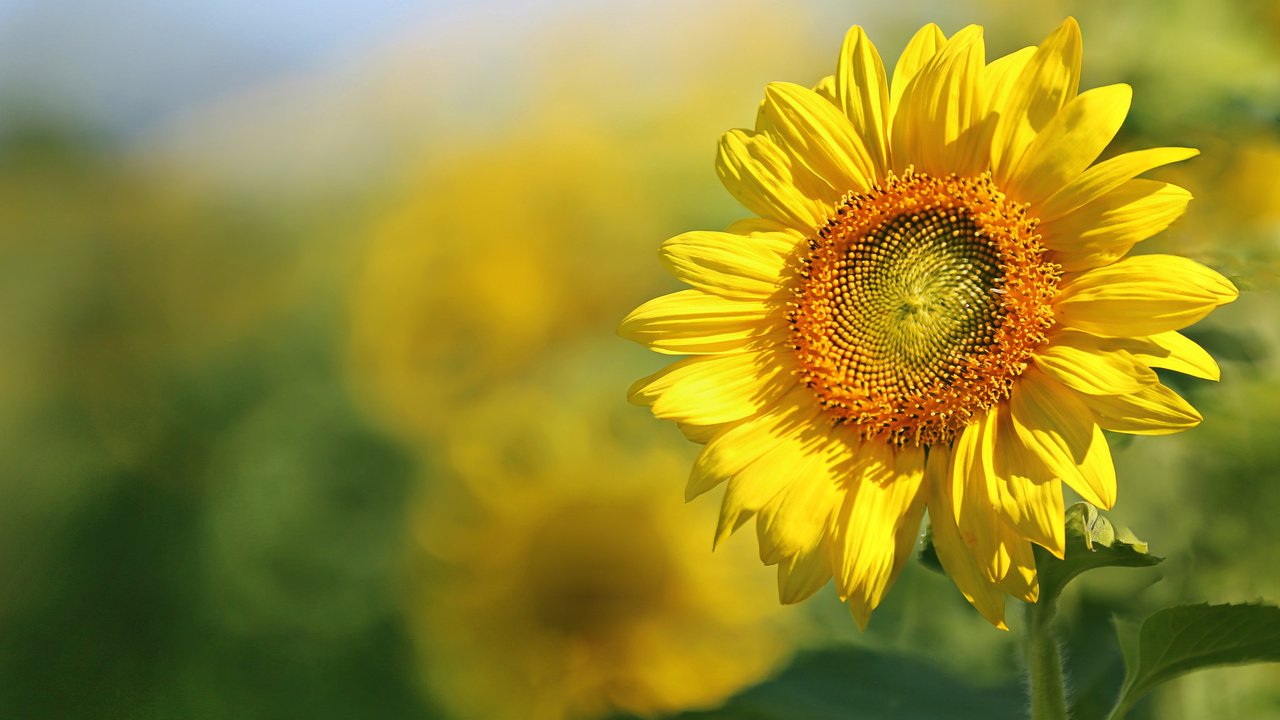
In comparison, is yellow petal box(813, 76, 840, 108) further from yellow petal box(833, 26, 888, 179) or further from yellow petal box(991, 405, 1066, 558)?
yellow petal box(991, 405, 1066, 558)

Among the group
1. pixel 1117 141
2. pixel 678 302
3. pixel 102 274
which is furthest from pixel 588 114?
pixel 678 302

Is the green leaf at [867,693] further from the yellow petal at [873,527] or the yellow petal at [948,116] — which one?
the yellow petal at [948,116]

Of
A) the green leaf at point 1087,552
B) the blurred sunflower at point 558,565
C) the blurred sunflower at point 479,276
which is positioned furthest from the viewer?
the blurred sunflower at point 479,276

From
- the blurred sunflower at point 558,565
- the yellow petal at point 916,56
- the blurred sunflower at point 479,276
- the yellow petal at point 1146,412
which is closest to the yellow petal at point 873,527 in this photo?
the yellow petal at point 1146,412

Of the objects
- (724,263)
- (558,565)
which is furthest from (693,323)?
(558,565)

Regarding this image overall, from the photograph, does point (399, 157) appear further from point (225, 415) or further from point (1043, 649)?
point (1043, 649)

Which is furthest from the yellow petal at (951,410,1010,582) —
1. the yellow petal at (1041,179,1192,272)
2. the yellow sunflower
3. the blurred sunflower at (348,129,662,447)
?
the blurred sunflower at (348,129,662,447)
